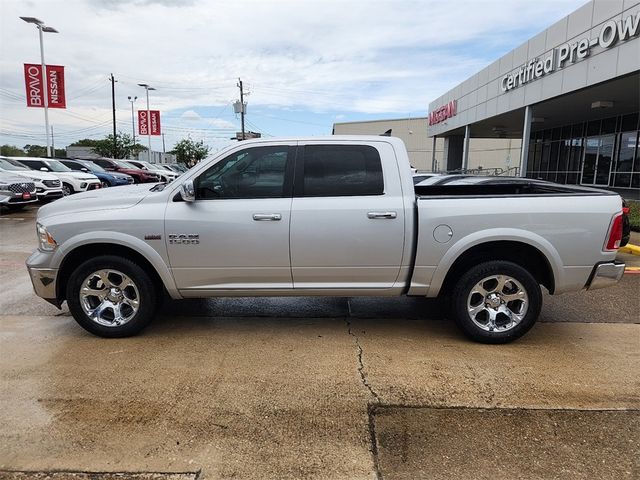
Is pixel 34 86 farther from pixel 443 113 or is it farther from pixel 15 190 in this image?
pixel 443 113

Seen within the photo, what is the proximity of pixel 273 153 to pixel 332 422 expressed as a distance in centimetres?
248

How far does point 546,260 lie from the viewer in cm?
449

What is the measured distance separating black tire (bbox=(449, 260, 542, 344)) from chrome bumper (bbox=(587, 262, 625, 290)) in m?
0.51

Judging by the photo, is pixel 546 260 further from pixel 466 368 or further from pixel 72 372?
pixel 72 372

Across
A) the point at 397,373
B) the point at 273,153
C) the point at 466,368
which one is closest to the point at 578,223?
the point at 466,368

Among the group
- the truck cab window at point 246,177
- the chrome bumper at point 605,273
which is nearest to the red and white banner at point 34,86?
the truck cab window at point 246,177

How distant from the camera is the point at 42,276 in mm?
4527

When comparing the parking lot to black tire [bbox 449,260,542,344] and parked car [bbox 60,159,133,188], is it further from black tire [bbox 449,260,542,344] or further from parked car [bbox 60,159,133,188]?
parked car [bbox 60,159,133,188]

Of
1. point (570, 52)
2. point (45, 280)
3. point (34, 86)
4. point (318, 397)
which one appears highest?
point (34, 86)

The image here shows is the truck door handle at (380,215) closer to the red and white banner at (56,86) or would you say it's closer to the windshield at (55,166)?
the windshield at (55,166)

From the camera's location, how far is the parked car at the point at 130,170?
86.5ft

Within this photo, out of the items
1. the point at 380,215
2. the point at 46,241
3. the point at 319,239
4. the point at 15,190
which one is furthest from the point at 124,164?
the point at 380,215

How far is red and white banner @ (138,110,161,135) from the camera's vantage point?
41.3 meters

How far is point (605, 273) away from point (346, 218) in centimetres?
240
